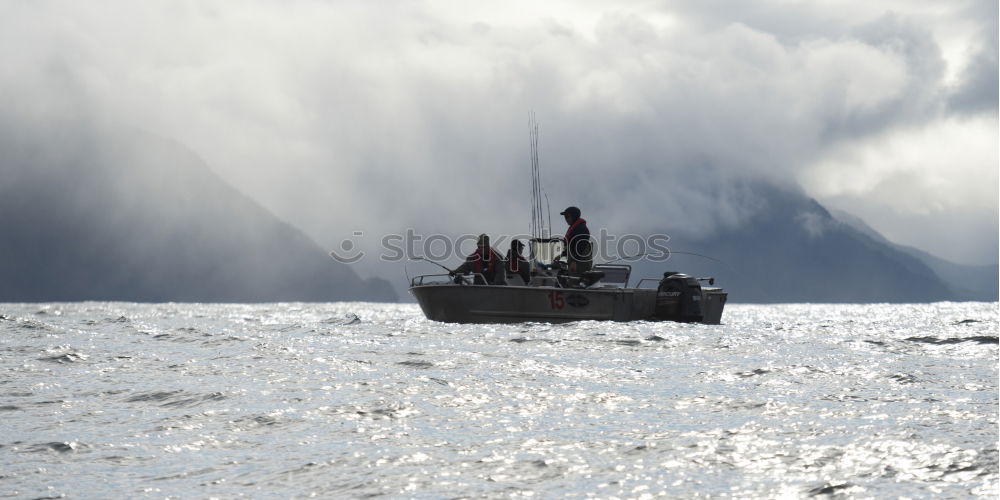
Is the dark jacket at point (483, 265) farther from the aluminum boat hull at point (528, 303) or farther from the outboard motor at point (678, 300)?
the outboard motor at point (678, 300)

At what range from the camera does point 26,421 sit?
9180mm

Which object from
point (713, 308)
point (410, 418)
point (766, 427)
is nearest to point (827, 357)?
point (766, 427)

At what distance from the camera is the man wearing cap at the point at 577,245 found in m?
26.3

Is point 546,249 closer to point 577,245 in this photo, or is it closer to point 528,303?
point 577,245

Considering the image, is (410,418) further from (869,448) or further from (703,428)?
(869,448)

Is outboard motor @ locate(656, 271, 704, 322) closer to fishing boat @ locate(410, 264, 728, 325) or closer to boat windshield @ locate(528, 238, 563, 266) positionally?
fishing boat @ locate(410, 264, 728, 325)

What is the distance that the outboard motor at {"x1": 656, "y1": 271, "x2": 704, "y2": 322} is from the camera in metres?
26.8

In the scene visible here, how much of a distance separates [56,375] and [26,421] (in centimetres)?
423

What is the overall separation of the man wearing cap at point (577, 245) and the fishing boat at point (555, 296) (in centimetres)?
25

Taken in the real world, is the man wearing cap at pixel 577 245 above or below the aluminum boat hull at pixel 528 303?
above

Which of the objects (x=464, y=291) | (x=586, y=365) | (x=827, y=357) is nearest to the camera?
(x=586, y=365)

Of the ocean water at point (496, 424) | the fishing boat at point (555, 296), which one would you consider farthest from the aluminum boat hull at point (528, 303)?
the ocean water at point (496, 424)

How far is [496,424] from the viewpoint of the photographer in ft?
29.2

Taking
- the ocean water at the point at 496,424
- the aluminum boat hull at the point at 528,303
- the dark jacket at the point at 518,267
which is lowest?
the ocean water at the point at 496,424
